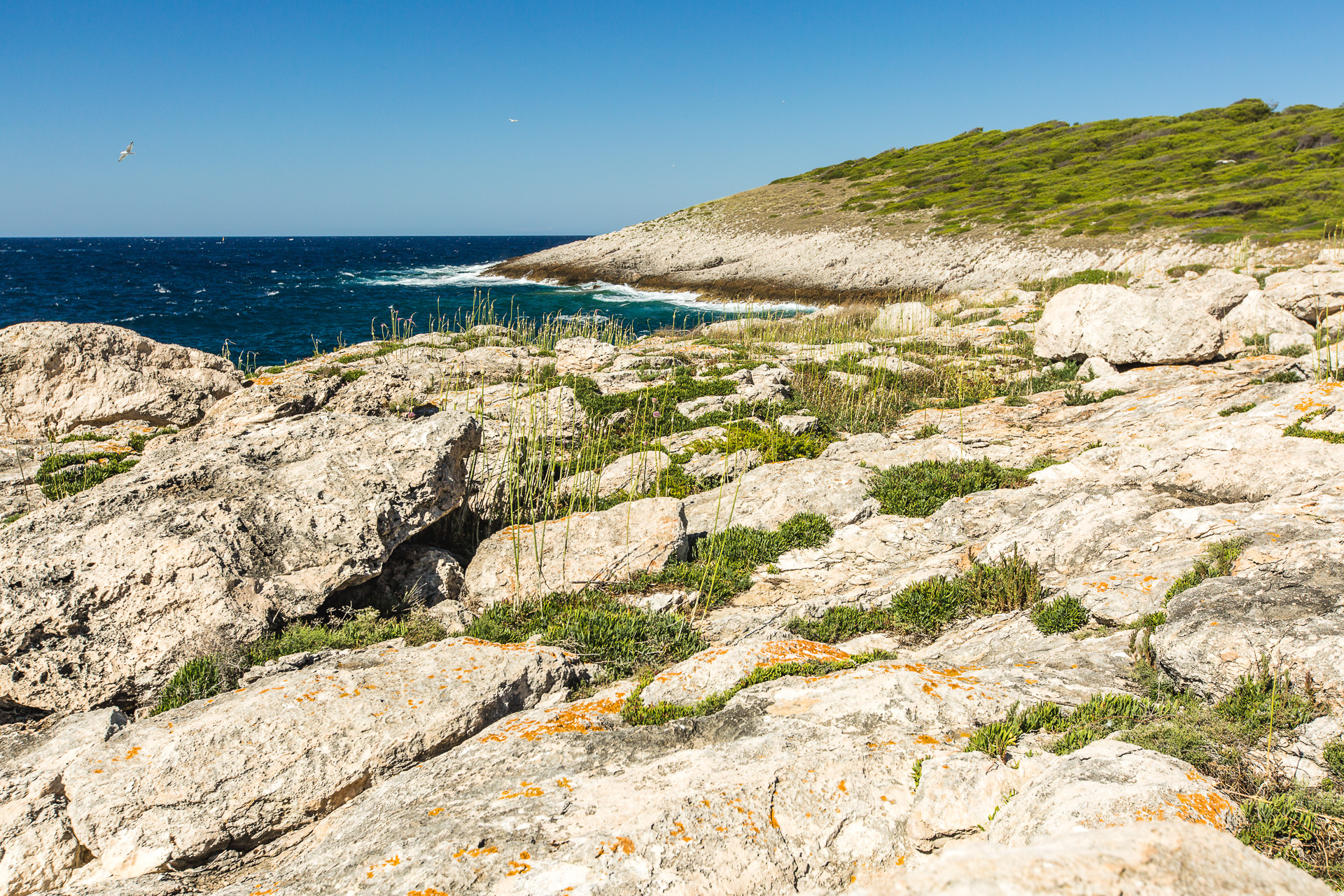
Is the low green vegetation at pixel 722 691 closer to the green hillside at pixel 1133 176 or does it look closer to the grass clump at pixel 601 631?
the grass clump at pixel 601 631

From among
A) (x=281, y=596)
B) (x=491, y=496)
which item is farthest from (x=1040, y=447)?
(x=281, y=596)

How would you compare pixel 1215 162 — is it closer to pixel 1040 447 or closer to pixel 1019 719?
pixel 1040 447

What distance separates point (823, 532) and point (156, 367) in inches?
560

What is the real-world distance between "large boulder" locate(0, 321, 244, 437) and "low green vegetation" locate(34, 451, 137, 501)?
136 inches

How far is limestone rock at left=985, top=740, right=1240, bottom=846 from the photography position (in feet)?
9.32

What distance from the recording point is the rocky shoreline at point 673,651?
3252mm

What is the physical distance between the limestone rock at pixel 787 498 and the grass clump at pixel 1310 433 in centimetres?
469

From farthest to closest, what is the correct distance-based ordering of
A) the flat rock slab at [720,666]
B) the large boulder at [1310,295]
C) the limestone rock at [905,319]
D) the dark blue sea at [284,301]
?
the dark blue sea at [284,301] → the limestone rock at [905,319] → the large boulder at [1310,295] → the flat rock slab at [720,666]

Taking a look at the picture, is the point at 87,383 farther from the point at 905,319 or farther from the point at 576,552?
the point at 905,319

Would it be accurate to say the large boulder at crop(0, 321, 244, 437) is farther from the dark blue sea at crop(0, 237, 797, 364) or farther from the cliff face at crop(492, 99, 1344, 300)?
the cliff face at crop(492, 99, 1344, 300)

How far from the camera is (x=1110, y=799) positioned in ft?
9.48

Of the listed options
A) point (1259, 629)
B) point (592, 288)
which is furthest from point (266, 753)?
point (592, 288)

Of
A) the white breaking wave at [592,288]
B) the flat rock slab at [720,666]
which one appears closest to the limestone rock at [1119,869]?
the flat rock slab at [720,666]

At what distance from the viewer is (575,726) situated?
4453 mm
